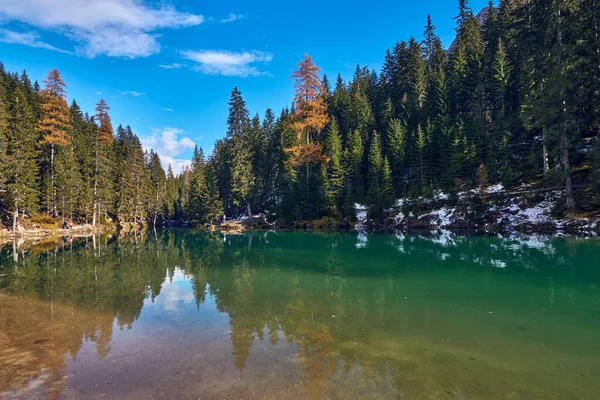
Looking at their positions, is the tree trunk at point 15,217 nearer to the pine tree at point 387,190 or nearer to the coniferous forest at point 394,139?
the coniferous forest at point 394,139

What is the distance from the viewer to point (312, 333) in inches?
313

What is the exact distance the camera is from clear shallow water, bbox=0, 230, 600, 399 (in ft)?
17.9

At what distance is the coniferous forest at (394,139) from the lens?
92.4 ft

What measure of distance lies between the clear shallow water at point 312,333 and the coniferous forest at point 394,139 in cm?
2114

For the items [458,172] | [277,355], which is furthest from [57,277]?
[458,172]

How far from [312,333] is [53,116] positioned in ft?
195

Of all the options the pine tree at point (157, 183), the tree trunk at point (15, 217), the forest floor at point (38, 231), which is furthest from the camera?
the pine tree at point (157, 183)

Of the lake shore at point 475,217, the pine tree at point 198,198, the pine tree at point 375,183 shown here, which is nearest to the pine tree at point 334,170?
the lake shore at point 475,217

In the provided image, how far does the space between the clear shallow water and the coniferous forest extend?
21.1 meters

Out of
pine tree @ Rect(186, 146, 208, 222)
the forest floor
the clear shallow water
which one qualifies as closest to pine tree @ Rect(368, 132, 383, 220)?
the clear shallow water

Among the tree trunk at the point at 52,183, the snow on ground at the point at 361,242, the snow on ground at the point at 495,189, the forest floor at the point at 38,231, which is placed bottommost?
the snow on ground at the point at 361,242

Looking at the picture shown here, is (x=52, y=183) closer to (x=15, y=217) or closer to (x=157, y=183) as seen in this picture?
(x=15, y=217)

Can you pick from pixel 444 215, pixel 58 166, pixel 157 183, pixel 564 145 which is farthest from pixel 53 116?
pixel 564 145

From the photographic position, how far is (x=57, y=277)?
16.1m
